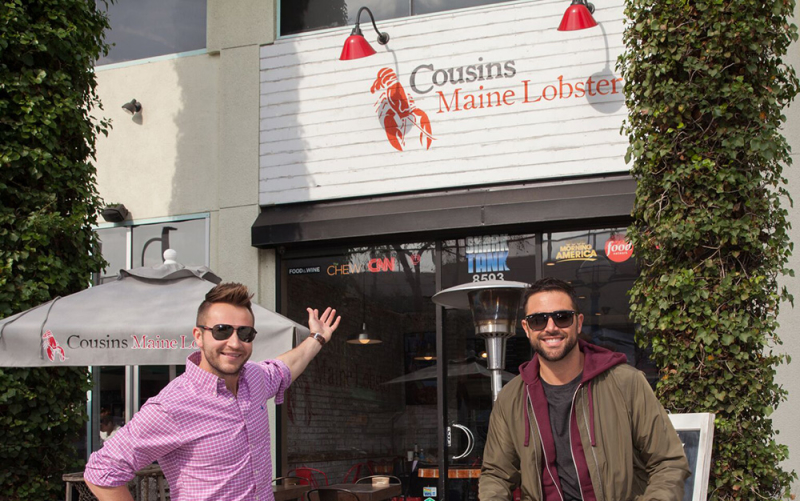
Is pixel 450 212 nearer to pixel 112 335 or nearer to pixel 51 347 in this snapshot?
pixel 112 335

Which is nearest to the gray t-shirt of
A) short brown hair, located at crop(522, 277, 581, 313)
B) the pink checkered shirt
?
short brown hair, located at crop(522, 277, 581, 313)

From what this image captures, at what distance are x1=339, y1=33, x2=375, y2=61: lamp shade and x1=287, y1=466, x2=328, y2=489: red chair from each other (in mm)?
4361

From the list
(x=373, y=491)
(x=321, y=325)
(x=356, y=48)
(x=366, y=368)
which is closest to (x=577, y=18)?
(x=356, y=48)

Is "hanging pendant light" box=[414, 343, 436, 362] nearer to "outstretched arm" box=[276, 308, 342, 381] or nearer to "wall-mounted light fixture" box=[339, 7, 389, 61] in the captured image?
"wall-mounted light fixture" box=[339, 7, 389, 61]

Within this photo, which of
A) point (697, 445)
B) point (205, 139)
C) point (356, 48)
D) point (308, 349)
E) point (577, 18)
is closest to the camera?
point (308, 349)

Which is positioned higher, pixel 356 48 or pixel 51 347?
pixel 356 48

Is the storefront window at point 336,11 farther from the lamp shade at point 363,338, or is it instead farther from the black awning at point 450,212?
the lamp shade at point 363,338

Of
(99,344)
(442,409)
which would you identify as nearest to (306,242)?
(442,409)

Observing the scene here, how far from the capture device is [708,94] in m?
5.25

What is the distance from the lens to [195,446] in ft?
10.5

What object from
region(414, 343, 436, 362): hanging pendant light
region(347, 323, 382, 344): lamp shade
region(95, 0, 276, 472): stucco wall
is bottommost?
region(414, 343, 436, 362): hanging pendant light

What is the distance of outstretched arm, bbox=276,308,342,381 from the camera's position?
4023mm

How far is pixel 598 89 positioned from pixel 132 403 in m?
6.30

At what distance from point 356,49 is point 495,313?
417cm
